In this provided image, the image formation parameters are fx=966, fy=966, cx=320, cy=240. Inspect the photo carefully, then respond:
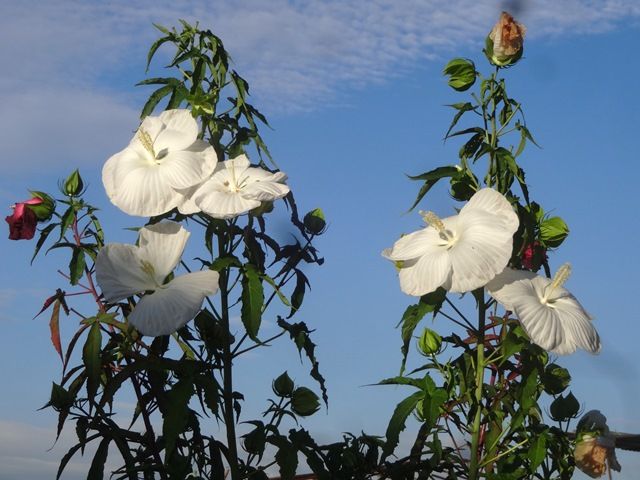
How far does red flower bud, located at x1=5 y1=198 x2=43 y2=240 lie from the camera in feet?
8.73

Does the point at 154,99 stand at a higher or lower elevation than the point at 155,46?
lower

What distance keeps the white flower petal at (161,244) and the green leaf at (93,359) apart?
8.7 inches

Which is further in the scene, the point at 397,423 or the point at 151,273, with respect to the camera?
the point at 151,273

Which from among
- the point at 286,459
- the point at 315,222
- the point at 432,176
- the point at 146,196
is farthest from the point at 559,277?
the point at 146,196

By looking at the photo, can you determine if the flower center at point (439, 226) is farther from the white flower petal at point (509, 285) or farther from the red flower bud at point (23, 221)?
the red flower bud at point (23, 221)

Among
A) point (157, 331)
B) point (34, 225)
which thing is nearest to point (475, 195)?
point (157, 331)

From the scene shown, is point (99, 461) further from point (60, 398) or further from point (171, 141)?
point (171, 141)

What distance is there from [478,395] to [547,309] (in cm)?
26

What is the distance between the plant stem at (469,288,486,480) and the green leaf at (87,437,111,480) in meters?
0.92

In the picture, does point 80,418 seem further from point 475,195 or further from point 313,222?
point 475,195

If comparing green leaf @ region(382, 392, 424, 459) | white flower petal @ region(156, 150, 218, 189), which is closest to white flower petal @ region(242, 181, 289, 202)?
white flower petal @ region(156, 150, 218, 189)

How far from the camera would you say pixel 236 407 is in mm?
2465

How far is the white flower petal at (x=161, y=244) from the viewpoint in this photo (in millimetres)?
2361

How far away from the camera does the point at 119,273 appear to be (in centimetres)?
235
